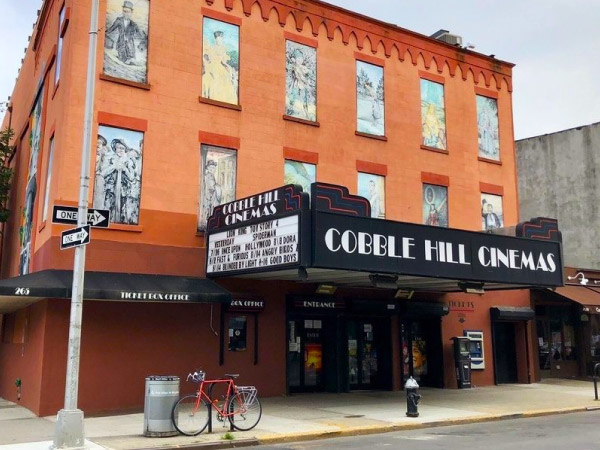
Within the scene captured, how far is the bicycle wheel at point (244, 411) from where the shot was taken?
503 inches

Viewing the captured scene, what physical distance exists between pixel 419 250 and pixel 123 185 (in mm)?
7612

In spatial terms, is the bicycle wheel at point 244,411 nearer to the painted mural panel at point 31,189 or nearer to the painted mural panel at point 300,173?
the painted mural panel at point 300,173

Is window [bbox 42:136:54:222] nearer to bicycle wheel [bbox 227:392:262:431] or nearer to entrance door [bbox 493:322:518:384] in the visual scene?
bicycle wheel [bbox 227:392:262:431]

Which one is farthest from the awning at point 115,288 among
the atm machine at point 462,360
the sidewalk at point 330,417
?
the atm machine at point 462,360

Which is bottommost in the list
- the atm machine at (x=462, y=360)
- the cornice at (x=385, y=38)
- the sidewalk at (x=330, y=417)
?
the sidewalk at (x=330, y=417)

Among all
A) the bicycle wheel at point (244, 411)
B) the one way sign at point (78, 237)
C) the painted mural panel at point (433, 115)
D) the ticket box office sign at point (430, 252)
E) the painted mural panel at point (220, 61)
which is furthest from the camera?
the painted mural panel at point (433, 115)

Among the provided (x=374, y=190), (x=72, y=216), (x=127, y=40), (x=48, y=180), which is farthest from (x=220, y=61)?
(x=72, y=216)

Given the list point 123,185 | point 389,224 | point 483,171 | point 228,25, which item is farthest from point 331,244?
point 483,171

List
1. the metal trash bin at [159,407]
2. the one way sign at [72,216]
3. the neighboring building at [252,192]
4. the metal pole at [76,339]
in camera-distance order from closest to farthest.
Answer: the metal pole at [76,339] < the one way sign at [72,216] < the metal trash bin at [159,407] < the neighboring building at [252,192]

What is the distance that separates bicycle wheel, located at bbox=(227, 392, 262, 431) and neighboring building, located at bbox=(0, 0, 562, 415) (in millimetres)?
3042

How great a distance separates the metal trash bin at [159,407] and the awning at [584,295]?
1701 cm

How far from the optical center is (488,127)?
24625 millimetres

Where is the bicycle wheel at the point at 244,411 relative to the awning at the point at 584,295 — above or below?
below

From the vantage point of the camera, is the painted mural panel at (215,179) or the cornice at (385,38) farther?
the cornice at (385,38)
